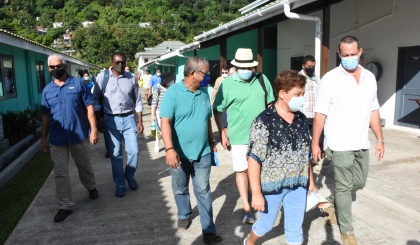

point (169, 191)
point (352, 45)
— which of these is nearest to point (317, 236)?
point (352, 45)

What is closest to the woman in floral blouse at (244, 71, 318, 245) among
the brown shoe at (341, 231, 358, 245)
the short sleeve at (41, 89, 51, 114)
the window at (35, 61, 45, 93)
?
the brown shoe at (341, 231, 358, 245)

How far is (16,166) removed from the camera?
6.16 metres

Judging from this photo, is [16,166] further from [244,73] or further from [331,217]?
[331,217]

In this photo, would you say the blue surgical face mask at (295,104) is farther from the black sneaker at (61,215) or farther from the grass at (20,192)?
the grass at (20,192)

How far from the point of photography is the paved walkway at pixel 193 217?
3498mm

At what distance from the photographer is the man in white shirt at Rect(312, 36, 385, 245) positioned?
3.20 meters

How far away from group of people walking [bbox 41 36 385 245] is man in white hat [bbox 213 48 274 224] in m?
0.01

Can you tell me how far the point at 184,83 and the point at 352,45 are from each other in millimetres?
1686

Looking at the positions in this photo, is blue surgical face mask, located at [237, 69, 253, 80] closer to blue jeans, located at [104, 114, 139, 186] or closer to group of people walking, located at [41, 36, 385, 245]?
group of people walking, located at [41, 36, 385, 245]

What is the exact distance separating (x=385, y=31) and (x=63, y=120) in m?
8.75

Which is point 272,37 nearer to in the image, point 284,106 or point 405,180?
point 405,180

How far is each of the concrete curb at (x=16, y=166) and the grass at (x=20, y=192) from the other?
0.22 feet

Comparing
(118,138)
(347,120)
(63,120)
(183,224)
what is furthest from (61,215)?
(347,120)

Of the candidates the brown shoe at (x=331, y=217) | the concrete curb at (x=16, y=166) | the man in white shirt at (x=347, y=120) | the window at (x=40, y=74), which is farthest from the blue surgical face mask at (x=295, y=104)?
the window at (x=40, y=74)
